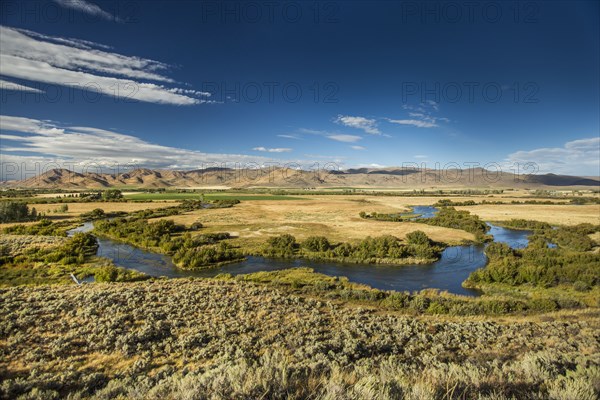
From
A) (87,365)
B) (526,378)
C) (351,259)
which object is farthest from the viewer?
(351,259)

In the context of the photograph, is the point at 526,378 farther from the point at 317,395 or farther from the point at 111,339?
the point at 111,339

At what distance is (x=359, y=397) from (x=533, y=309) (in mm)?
18624

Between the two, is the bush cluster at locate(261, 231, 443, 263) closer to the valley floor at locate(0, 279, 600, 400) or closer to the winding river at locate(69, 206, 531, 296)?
the winding river at locate(69, 206, 531, 296)

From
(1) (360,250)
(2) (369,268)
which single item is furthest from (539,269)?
(1) (360,250)

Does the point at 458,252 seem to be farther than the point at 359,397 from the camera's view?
Yes

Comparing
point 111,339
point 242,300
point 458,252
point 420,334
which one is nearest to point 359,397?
point 420,334

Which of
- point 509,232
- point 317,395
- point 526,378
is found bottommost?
point 509,232

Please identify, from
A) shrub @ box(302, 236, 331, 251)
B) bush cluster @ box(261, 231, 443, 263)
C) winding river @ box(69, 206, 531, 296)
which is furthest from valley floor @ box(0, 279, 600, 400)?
shrub @ box(302, 236, 331, 251)

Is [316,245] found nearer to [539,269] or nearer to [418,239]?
[418,239]

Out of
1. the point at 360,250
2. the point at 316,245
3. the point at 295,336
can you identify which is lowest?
the point at 360,250

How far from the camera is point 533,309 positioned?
17.5 meters

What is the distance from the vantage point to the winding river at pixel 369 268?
2356 cm

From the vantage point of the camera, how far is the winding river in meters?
23.6

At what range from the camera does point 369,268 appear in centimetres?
2795
